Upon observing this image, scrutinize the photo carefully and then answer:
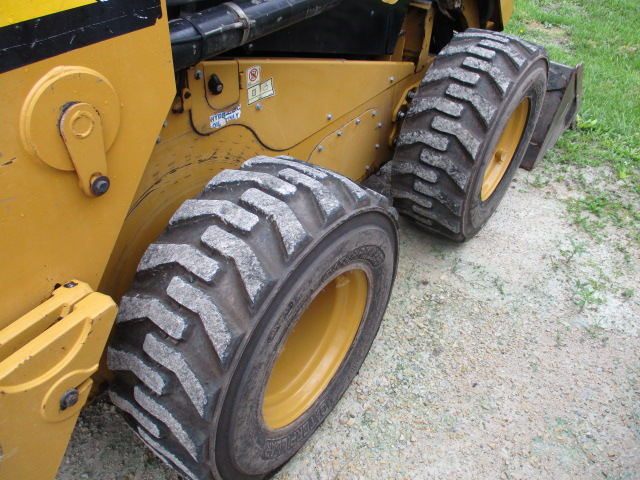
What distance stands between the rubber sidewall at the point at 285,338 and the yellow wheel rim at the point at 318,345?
0.10 ft

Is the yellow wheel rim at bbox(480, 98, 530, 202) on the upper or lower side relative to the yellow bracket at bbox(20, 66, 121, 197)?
lower

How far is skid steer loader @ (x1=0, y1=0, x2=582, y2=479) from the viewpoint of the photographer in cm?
114

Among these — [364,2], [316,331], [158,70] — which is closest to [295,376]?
[316,331]

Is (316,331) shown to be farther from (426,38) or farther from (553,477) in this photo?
(426,38)

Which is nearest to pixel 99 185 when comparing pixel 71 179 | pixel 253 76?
pixel 71 179

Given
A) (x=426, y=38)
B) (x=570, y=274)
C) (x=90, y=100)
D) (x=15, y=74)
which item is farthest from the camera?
(x=570, y=274)

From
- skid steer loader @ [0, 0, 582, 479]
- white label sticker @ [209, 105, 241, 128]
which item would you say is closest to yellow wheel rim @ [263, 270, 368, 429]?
skid steer loader @ [0, 0, 582, 479]

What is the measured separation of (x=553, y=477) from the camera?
2131 mm

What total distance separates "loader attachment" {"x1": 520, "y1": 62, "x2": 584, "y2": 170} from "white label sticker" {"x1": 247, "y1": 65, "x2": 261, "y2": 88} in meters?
2.52

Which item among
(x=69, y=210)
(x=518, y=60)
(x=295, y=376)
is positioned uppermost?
(x=69, y=210)

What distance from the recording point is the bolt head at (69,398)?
1.25 metres

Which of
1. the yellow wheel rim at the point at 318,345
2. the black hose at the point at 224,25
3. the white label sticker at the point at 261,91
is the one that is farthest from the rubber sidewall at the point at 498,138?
the black hose at the point at 224,25

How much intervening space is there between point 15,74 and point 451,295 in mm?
2290

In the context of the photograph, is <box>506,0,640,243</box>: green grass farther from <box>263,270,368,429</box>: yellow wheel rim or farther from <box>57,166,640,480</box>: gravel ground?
<box>263,270,368,429</box>: yellow wheel rim
